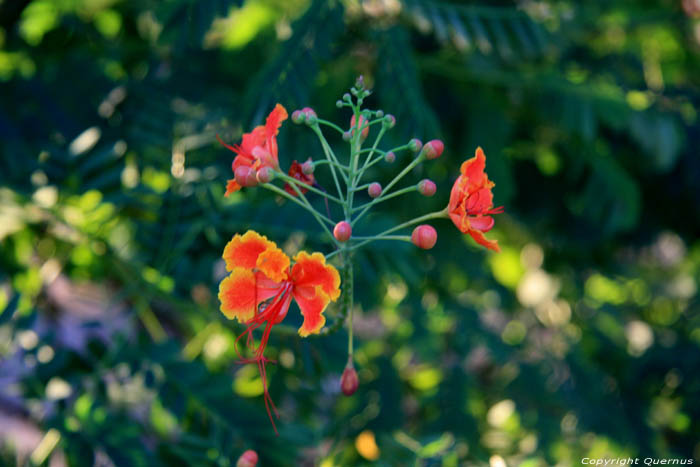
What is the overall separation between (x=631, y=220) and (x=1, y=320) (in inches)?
76.8

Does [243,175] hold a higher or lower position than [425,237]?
higher

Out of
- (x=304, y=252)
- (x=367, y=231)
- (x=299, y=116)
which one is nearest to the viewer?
(x=304, y=252)

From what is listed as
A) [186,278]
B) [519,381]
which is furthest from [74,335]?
[519,381]

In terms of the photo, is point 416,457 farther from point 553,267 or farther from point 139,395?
point 553,267

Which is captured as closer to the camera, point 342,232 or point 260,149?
point 342,232

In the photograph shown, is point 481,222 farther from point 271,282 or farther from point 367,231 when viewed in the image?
point 367,231

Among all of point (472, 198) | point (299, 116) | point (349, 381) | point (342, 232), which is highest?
point (299, 116)

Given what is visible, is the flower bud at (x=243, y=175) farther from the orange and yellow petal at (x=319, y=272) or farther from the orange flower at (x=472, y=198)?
the orange flower at (x=472, y=198)

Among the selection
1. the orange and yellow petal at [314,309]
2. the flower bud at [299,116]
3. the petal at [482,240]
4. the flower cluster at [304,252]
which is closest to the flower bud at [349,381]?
the flower cluster at [304,252]

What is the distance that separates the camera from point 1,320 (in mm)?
1479

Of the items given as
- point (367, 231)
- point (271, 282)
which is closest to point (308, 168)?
point (271, 282)

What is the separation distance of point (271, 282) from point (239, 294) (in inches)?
1.9

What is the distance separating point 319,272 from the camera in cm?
79

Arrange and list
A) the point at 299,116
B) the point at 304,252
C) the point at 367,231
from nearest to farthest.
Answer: the point at 304,252
the point at 299,116
the point at 367,231
